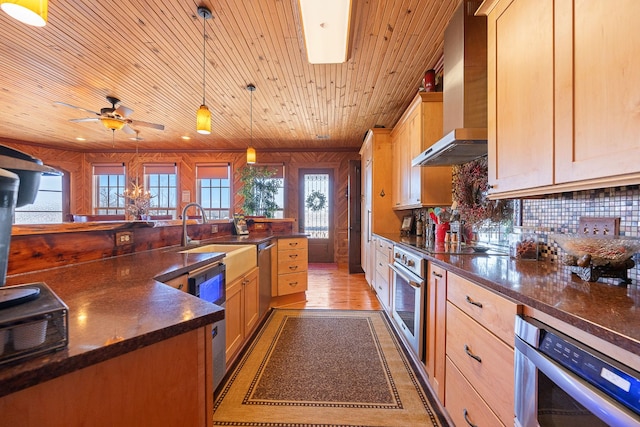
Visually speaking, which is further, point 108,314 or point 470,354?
point 470,354

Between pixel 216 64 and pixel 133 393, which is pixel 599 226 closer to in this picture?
pixel 133 393

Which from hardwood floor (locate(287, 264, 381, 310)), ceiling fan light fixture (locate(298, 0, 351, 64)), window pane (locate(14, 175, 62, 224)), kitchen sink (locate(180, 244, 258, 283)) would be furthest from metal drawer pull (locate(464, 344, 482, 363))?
window pane (locate(14, 175, 62, 224))

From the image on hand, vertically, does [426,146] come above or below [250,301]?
above

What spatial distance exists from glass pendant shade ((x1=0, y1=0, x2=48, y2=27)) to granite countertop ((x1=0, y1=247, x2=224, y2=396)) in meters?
1.12

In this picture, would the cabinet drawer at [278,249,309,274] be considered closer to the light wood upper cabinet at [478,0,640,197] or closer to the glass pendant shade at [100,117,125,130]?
the light wood upper cabinet at [478,0,640,197]

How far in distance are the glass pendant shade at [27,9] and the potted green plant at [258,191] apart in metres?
4.59

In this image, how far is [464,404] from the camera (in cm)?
124

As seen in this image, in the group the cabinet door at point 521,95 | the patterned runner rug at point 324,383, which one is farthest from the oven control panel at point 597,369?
the patterned runner rug at point 324,383

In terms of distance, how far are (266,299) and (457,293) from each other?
214 cm

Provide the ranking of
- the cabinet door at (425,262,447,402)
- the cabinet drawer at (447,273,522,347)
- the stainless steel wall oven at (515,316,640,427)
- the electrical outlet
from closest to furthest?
the stainless steel wall oven at (515,316,640,427) < the cabinet drawer at (447,273,522,347) < the cabinet door at (425,262,447,402) < the electrical outlet

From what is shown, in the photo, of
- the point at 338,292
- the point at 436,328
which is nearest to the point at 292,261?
the point at 338,292

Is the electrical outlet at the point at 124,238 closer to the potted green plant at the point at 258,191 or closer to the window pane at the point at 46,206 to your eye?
the potted green plant at the point at 258,191

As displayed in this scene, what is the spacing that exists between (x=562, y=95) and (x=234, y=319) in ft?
7.39

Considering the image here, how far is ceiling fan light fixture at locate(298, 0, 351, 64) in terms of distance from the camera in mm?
1909
